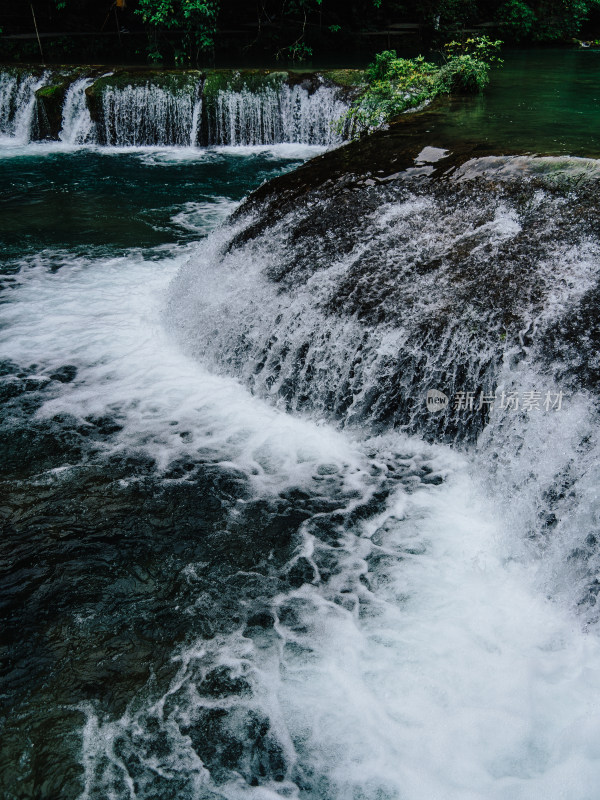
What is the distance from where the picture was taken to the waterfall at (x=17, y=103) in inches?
486

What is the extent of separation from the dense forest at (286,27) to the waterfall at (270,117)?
517cm

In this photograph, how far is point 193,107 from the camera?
464 inches

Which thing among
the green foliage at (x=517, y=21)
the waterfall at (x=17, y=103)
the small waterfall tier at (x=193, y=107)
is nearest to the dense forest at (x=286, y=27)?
the green foliage at (x=517, y=21)

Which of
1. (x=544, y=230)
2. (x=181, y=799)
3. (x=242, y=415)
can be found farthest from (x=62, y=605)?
(x=544, y=230)

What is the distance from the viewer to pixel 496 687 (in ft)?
9.32

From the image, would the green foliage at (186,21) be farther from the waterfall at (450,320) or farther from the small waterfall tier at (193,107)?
the waterfall at (450,320)

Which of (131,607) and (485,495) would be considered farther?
(485,495)

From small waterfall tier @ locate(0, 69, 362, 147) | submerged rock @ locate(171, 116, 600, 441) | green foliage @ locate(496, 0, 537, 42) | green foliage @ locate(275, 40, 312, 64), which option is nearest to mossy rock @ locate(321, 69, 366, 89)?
small waterfall tier @ locate(0, 69, 362, 147)

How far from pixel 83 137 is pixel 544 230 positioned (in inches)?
417

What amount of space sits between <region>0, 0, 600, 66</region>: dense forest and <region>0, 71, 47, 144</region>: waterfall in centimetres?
404

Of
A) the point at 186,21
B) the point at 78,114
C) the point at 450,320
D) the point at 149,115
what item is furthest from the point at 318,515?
the point at 186,21

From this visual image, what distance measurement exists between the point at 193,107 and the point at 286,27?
7905 millimetres

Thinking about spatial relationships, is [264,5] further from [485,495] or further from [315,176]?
[485,495]

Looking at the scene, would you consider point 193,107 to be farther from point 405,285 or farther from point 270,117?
point 405,285
